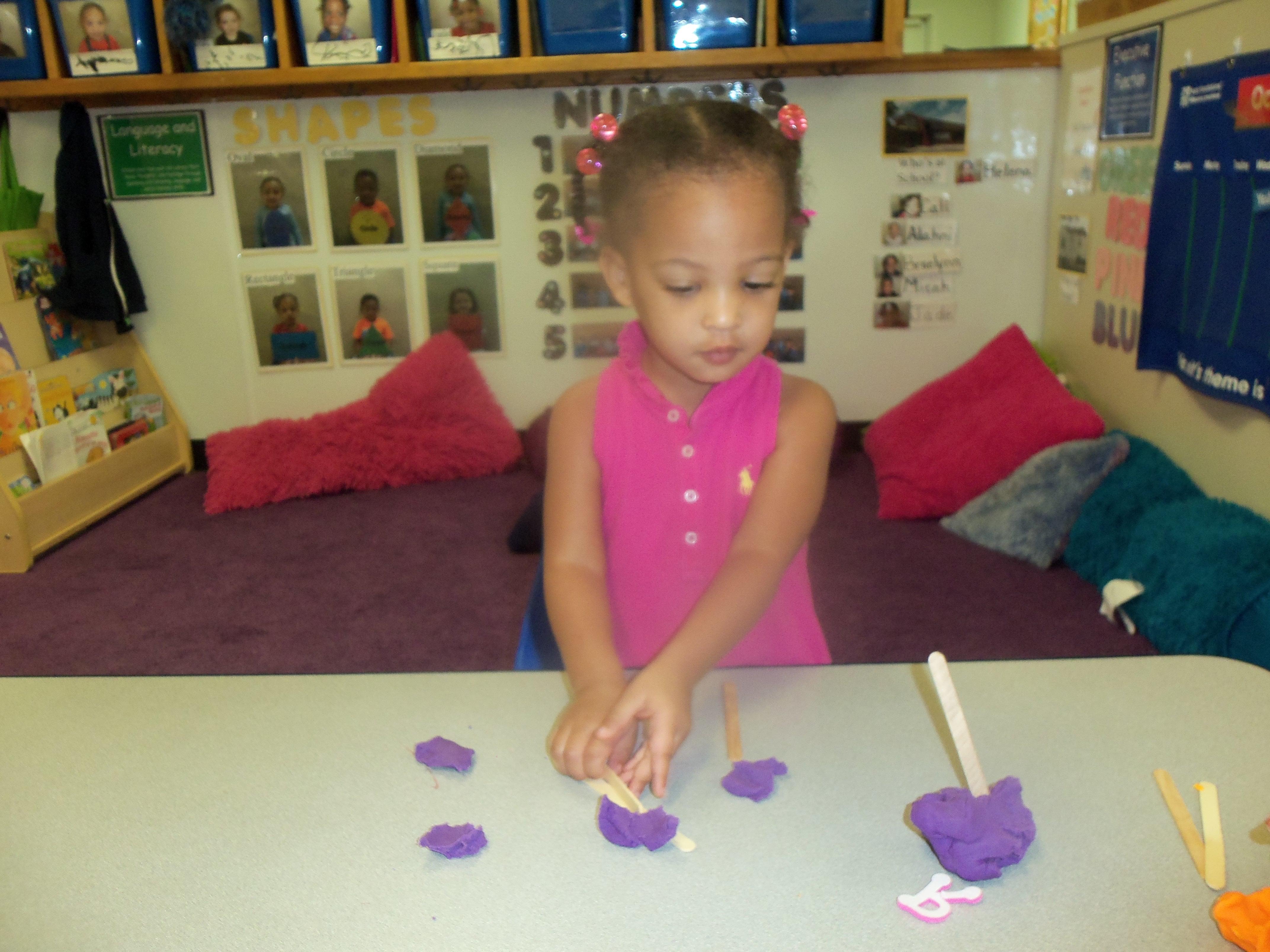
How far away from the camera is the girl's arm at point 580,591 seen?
2.16 feet

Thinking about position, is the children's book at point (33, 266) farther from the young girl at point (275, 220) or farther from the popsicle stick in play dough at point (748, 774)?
the popsicle stick in play dough at point (748, 774)

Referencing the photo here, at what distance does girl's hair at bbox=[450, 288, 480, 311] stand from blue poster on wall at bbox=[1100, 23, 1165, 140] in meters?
1.51

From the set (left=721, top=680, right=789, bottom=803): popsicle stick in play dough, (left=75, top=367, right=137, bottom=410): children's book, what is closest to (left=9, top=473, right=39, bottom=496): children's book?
(left=75, top=367, right=137, bottom=410): children's book

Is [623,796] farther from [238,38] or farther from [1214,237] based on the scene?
[238,38]

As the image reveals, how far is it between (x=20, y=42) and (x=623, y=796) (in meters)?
2.44

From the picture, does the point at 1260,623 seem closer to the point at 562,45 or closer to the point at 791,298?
the point at 791,298

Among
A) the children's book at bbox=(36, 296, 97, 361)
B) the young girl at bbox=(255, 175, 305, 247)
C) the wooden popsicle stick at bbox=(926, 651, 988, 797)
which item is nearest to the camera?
the wooden popsicle stick at bbox=(926, 651, 988, 797)

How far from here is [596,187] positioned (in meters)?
1.00

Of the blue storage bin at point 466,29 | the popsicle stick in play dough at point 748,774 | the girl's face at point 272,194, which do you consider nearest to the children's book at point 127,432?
the girl's face at point 272,194

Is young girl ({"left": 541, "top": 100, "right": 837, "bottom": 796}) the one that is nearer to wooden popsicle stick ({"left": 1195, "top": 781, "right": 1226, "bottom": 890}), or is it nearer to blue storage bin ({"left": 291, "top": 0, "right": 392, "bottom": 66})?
wooden popsicle stick ({"left": 1195, "top": 781, "right": 1226, "bottom": 890})

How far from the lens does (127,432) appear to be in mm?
2613

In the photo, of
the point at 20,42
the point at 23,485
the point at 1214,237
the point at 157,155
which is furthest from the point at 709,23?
the point at 23,485

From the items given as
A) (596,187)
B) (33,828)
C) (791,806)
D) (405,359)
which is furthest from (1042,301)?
(33,828)

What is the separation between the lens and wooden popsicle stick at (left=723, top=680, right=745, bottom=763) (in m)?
0.67
